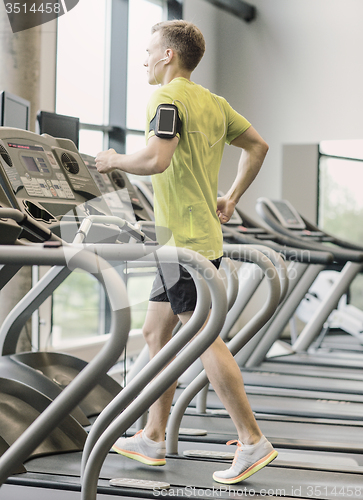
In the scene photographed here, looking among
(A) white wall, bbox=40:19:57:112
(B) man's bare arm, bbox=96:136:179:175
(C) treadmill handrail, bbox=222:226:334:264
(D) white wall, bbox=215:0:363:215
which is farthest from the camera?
(D) white wall, bbox=215:0:363:215

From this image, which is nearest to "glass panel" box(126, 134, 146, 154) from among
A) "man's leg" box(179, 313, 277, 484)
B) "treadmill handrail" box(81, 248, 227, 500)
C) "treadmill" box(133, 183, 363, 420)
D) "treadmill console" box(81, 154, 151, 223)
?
"treadmill" box(133, 183, 363, 420)

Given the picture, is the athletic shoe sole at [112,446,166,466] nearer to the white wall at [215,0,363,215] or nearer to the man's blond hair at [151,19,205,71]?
the man's blond hair at [151,19,205,71]

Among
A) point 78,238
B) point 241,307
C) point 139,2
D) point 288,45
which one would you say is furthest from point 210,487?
point 288,45

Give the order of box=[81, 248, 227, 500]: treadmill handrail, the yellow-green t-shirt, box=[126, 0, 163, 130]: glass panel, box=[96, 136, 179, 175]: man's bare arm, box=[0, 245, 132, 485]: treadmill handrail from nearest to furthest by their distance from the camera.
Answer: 1. box=[0, 245, 132, 485]: treadmill handrail
2. box=[81, 248, 227, 500]: treadmill handrail
3. box=[96, 136, 179, 175]: man's bare arm
4. the yellow-green t-shirt
5. box=[126, 0, 163, 130]: glass panel

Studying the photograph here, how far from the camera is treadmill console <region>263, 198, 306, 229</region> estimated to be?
5031mm

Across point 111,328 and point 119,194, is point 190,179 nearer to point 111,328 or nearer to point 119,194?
point 111,328

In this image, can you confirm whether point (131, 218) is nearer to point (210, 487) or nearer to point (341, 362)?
point (210, 487)

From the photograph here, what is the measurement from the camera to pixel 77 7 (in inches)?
215

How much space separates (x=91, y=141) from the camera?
5684 mm

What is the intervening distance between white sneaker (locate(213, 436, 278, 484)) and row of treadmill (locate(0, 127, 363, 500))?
0.16 feet

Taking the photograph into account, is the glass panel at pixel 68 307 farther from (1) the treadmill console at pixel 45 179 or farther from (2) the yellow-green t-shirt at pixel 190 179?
(2) the yellow-green t-shirt at pixel 190 179

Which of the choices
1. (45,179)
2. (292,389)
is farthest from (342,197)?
(45,179)

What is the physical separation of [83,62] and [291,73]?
2.86 metres

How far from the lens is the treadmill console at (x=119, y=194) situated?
9.75ft
